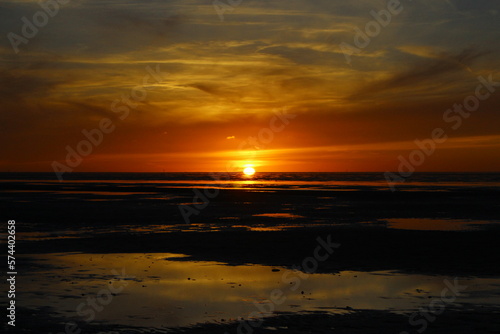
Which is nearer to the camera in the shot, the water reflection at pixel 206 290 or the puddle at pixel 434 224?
the water reflection at pixel 206 290

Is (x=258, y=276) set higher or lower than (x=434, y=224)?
lower

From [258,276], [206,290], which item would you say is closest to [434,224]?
[258,276]

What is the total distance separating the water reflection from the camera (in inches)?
572

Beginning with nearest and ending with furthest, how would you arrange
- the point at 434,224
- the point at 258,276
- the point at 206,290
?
the point at 206,290 < the point at 258,276 < the point at 434,224

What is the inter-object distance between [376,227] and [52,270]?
2135 centimetres

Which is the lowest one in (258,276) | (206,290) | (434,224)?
(206,290)

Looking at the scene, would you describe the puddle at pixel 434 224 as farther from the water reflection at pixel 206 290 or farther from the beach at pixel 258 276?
the water reflection at pixel 206 290

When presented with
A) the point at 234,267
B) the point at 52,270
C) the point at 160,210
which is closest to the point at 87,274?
the point at 52,270

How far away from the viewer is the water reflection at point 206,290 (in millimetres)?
14518

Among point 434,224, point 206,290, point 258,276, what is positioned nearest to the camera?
point 206,290

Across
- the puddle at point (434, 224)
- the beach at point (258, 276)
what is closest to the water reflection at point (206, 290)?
the beach at point (258, 276)

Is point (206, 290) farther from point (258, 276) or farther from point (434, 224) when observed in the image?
point (434, 224)

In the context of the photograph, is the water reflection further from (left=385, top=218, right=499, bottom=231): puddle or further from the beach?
(left=385, top=218, right=499, bottom=231): puddle

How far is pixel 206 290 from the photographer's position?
668 inches
